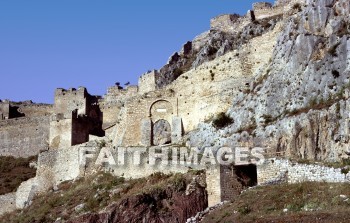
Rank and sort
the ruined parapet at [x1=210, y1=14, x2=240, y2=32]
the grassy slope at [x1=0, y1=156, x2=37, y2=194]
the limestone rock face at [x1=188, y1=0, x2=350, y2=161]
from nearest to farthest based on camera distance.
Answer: the limestone rock face at [x1=188, y1=0, x2=350, y2=161] < the grassy slope at [x1=0, y1=156, x2=37, y2=194] < the ruined parapet at [x1=210, y1=14, x2=240, y2=32]

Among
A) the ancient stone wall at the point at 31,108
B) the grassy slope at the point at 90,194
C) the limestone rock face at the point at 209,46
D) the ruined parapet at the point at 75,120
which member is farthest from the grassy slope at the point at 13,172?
the limestone rock face at the point at 209,46

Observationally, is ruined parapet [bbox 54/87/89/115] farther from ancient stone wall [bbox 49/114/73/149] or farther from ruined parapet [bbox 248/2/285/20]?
ruined parapet [bbox 248/2/285/20]

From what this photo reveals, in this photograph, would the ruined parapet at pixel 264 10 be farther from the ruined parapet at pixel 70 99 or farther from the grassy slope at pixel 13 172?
the grassy slope at pixel 13 172

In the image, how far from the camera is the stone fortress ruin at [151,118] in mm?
45666

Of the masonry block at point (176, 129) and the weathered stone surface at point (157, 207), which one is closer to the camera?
the weathered stone surface at point (157, 207)

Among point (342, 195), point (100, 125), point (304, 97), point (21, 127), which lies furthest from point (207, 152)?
point (21, 127)

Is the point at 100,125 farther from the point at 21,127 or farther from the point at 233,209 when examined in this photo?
the point at 233,209

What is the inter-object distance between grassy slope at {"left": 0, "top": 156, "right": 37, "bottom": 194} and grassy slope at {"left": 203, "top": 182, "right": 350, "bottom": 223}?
96.6 feet

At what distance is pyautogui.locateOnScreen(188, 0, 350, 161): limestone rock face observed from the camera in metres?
36.7

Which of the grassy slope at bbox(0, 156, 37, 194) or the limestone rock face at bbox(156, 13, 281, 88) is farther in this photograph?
the limestone rock face at bbox(156, 13, 281, 88)

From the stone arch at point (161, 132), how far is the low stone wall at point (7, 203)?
39.8 ft

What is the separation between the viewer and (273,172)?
3231 centimetres

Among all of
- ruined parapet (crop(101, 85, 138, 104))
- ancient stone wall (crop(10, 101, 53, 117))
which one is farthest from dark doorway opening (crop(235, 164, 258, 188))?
ancient stone wall (crop(10, 101, 53, 117))

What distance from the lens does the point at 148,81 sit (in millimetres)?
63469
